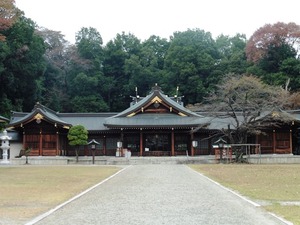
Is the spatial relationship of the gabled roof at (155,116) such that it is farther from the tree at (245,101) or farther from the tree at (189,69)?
the tree at (189,69)

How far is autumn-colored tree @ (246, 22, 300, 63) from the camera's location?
5956cm

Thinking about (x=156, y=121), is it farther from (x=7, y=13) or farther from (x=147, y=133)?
(x=7, y=13)

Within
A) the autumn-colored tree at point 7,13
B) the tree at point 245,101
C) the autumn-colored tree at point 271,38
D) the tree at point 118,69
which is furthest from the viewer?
the tree at point 118,69

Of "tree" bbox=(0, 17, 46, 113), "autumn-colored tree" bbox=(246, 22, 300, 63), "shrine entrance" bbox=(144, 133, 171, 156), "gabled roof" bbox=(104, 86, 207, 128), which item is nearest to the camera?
"gabled roof" bbox=(104, 86, 207, 128)

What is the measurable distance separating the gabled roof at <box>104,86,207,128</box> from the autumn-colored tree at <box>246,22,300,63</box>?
2260 cm

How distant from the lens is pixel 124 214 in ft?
28.7

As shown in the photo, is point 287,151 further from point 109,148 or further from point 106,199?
point 106,199

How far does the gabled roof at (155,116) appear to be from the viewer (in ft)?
132

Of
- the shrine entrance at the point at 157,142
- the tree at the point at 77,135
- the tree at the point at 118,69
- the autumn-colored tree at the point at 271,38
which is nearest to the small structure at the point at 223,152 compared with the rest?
the shrine entrance at the point at 157,142

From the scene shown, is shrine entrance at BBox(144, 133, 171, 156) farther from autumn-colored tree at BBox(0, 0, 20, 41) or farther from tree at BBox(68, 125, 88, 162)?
autumn-colored tree at BBox(0, 0, 20, 41)

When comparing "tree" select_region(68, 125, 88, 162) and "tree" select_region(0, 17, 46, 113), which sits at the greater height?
"tree" select_region(0, 17, 46, 113)

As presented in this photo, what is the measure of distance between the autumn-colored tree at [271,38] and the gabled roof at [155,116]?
74.1 ft

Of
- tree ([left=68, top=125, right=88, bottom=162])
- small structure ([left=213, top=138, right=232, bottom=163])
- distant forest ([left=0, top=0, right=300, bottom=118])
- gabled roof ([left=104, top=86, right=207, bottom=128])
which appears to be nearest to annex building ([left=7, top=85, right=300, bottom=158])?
gabled roof ([left=104, top=86, right=207, bottom=128])

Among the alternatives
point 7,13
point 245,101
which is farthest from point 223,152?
point 7,13
